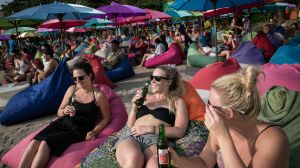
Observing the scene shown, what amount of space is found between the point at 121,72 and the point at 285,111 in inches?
265

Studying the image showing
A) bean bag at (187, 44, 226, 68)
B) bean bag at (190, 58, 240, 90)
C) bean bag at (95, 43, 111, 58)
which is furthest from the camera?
bean bag at (95, 43, 111, 58)

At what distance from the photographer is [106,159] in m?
3.02

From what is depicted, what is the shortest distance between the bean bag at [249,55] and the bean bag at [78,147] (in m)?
4.75

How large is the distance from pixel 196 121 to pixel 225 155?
4.85 ft

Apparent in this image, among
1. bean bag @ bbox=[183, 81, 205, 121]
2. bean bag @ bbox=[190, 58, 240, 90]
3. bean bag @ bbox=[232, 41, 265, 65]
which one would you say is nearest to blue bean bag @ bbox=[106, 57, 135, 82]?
bean bag @ bbox=[232, 41, 265, 65]

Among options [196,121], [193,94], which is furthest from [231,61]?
[196,121]

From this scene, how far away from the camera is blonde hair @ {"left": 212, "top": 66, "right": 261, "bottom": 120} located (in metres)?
1.90

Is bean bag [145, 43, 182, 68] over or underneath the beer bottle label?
underneath

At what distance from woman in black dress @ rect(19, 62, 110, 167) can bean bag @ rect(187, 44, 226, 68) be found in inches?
242

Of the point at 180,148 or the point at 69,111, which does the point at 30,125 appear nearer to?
the point at 69,111

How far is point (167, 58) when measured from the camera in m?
10.7

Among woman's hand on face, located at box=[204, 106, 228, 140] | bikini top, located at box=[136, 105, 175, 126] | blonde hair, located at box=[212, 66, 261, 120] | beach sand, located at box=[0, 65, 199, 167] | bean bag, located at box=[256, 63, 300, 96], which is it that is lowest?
beach sand, located at box=[0, 65, 199, 167]

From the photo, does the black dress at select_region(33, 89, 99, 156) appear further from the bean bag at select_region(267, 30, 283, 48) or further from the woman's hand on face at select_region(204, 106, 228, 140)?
the bean bag at select_region(267, 30, 283, 48)

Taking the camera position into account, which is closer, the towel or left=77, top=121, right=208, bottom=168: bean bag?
the towel
